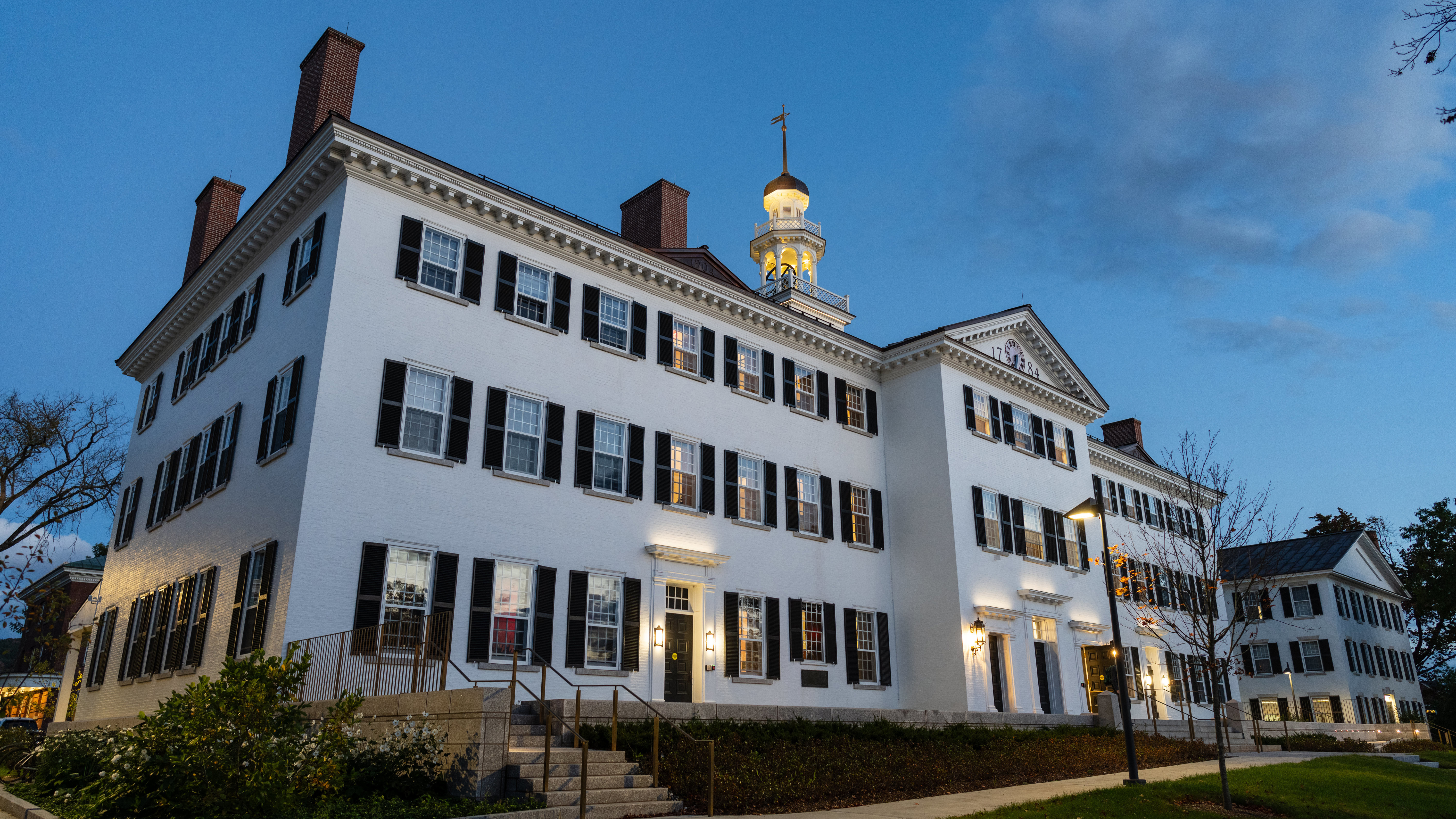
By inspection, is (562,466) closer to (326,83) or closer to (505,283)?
(505,283)

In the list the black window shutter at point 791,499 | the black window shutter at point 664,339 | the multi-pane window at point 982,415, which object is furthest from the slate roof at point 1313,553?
the black window shutter at point 664,339

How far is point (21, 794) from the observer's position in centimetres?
1628

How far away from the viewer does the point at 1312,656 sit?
2026 inches

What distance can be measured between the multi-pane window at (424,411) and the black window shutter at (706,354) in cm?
749

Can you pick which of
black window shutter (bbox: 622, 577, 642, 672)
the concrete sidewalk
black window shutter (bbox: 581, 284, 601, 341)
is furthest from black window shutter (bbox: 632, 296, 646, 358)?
the concrete sidewalk

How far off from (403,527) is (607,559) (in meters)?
4.77

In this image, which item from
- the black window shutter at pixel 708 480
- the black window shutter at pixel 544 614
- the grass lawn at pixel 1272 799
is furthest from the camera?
the black window shutter at pixel 708 480

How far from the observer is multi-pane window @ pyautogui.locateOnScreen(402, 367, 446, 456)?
19281 mm

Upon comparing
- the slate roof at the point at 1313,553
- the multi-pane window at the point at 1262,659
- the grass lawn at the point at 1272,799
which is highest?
→ the slate roof at the point at 1313,553

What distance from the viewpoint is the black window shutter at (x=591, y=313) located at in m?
22.8

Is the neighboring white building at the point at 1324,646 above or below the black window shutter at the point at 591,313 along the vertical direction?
below

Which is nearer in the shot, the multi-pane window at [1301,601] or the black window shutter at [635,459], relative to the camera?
the black window shutter at [635,459]

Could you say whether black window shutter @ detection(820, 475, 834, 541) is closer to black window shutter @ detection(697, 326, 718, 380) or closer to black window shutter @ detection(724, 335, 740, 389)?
black window shutter @ detection(724, 335, 740, 389)

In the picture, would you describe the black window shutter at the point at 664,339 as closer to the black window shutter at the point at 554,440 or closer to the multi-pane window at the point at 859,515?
the black window shutter at the point at 554,440
